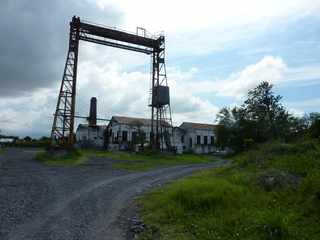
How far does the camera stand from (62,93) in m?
30.8

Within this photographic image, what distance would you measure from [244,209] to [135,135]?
43663mm

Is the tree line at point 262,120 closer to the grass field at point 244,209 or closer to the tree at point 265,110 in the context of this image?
the tree at point 265,110


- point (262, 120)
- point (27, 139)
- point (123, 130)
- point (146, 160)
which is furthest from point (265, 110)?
point (27, 139)

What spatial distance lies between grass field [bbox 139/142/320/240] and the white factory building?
101 ft

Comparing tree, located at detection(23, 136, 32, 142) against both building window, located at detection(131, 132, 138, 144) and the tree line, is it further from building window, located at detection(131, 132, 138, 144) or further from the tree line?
the tree line

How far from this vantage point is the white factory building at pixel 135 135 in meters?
51.2

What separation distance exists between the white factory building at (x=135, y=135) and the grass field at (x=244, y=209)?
3090 cm

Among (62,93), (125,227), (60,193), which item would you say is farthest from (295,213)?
(62,93)

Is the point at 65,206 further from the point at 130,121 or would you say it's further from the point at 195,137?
A: the point at 195,137

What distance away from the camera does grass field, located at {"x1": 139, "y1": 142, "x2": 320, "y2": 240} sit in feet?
22.3

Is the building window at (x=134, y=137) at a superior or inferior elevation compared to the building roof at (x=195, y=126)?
inferior

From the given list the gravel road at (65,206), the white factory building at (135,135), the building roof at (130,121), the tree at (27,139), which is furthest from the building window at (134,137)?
the gravel road at (65,206)

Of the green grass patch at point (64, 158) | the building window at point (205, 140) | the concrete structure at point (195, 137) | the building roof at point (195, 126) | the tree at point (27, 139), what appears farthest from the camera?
the tree at point (27, 139)

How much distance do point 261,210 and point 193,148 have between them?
54.1 metres
